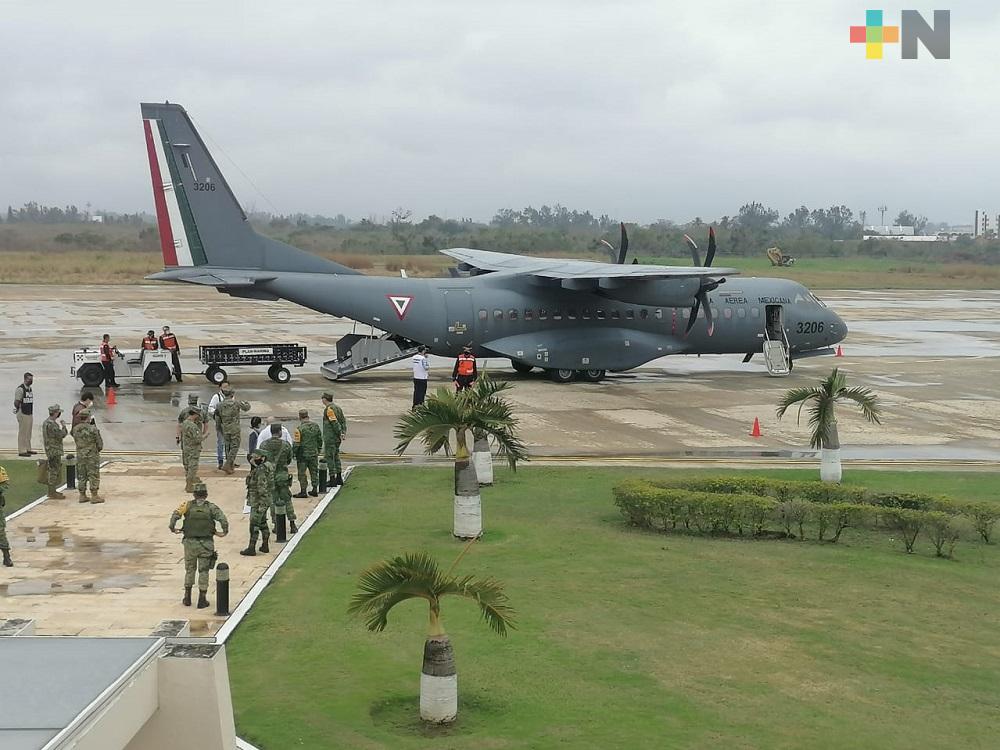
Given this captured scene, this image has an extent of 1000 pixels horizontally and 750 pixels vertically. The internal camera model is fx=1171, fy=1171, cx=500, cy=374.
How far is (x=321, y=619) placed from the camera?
14.0m

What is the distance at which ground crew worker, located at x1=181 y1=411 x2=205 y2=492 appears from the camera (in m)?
20.7

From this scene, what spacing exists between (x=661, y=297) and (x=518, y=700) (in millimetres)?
24745

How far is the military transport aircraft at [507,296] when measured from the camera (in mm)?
33500

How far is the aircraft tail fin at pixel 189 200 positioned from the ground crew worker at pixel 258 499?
17771 millimetres

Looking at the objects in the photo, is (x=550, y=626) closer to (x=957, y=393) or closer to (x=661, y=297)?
(x=661, y=297)

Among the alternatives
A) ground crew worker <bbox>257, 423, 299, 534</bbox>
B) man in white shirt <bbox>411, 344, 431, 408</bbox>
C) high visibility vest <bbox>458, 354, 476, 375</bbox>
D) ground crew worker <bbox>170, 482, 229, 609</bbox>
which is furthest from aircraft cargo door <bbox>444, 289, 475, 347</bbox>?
ground crew worker <bbox>170, 482, 229, 609</bbox>

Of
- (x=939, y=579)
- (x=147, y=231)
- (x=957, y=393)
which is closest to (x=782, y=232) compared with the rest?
(x=147, y=231)

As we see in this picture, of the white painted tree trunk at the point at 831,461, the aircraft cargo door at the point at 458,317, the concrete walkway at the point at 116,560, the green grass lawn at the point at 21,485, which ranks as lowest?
the concrete walkway at the point at 116,560

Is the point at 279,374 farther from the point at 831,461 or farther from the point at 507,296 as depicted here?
the point at 831,461

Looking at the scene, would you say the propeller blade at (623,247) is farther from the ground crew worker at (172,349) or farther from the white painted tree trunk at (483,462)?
the white painted tree trunk at (483,462)

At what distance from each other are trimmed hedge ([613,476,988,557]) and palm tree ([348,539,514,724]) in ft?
24.6

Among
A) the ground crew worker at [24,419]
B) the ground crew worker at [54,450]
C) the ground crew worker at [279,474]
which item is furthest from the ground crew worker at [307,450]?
the ground crew worker at [24,419]

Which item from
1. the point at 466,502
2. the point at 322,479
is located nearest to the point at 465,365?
the point at 322,479

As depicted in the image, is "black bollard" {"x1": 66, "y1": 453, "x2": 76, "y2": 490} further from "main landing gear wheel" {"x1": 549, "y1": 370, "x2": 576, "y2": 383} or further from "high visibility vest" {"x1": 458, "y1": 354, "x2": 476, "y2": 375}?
"main landing gear wheel" {"x1": 549, "y1": 370, "x2": 576, "y2": 383}
